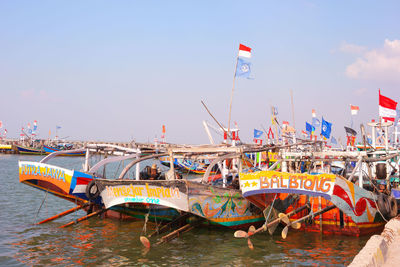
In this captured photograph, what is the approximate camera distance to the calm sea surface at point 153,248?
35.5 ft

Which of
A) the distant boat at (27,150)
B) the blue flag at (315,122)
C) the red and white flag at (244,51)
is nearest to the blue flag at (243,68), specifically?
the red and white flag at (244,51)

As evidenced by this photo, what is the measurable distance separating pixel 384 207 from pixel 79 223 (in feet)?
38.4

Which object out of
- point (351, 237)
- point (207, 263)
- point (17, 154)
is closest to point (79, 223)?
point (207, 263)

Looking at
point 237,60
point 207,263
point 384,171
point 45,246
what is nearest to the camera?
point 207,263

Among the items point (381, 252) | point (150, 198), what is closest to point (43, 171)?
point (150, 198)

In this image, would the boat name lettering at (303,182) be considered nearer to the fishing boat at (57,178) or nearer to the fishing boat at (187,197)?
the fishing boat at (187,197)

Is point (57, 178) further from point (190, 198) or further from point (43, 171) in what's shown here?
point (190, 198)

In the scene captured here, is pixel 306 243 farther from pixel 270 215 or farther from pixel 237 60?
Result: pixel 237 60

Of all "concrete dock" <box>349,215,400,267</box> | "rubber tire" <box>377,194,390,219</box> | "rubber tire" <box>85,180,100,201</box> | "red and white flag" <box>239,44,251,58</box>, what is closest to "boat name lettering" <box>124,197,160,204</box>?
"rubber tire" <box>85,180,100,201</box>

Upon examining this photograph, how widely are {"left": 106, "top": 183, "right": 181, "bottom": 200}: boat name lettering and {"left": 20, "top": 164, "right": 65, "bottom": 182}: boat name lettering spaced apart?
297 centimetres

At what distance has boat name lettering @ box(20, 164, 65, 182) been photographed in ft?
47.5

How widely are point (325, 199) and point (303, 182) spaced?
98.4 inches

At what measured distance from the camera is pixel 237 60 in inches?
677

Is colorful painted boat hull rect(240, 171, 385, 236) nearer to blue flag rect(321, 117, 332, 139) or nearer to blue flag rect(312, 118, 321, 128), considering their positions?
blue flag rect(321, 117, 332, 139)
